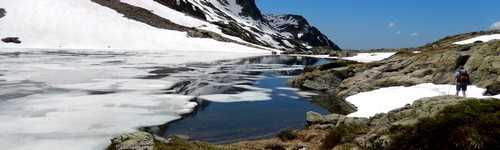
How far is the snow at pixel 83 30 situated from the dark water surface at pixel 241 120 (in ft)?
263

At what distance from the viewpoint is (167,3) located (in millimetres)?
182500

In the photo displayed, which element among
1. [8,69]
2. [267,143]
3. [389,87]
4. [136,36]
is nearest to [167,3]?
[136,36]

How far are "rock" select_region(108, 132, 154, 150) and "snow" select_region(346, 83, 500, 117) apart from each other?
13.3m

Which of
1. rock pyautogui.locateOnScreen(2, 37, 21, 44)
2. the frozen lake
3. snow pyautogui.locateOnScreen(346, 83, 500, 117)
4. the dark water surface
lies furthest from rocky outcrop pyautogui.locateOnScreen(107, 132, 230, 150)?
rock pyautogui.locateOnScreen(2, 37, 21, 44)

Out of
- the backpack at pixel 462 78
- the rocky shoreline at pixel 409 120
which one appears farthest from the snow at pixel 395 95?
the backpack at pixel 462 78

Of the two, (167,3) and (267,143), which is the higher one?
(167,3)

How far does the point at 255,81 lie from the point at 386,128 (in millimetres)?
32590

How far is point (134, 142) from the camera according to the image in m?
15.4

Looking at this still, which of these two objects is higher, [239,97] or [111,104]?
[111,104]

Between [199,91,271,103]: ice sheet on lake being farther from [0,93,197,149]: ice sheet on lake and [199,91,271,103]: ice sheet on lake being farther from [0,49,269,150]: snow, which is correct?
[0,93,197,149]: ice sheet on lake

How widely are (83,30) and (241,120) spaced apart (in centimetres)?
10189

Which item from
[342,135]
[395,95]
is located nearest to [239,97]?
[395,95]

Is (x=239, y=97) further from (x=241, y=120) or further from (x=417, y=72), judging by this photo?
(x=417, y=72)

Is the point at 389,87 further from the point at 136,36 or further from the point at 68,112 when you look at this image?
the point at 136,36
